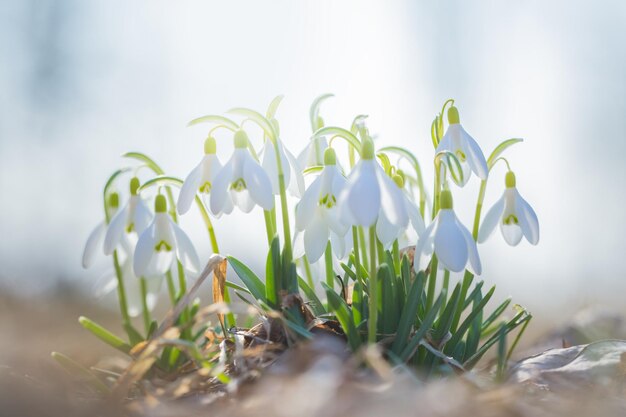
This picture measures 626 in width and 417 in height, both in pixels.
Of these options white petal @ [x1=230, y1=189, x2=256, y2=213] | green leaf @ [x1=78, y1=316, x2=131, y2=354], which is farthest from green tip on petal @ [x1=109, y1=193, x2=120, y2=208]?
white petal @ [x1=230, y1=189, x2=256, y2=213]

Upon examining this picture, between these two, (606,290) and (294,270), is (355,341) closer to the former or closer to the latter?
(294,270)

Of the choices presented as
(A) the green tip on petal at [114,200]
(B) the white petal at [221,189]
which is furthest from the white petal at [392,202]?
(A) the green tip on petal at [114,200]

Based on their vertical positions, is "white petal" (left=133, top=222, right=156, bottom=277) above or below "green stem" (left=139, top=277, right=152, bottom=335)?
above

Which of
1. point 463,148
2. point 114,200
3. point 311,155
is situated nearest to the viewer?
point 463,148

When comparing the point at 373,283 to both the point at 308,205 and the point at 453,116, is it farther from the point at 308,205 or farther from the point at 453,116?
the point at 453,116

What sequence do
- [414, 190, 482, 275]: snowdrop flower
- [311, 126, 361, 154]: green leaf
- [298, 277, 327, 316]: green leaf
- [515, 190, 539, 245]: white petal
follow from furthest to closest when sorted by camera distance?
[298, 277, 327, 316]: green leaf
[515, 190, 539, 245]: white petal
[311, 126, 361, 154]: green leaf
[414, 190, 482, 275]: snowdrop flower

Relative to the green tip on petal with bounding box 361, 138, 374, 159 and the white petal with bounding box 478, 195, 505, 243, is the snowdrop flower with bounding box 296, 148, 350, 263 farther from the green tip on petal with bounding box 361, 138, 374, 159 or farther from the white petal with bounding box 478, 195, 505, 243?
the white petal with bounding box 478, 195, 505, 243

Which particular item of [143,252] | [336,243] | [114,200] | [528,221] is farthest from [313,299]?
[114,200]
